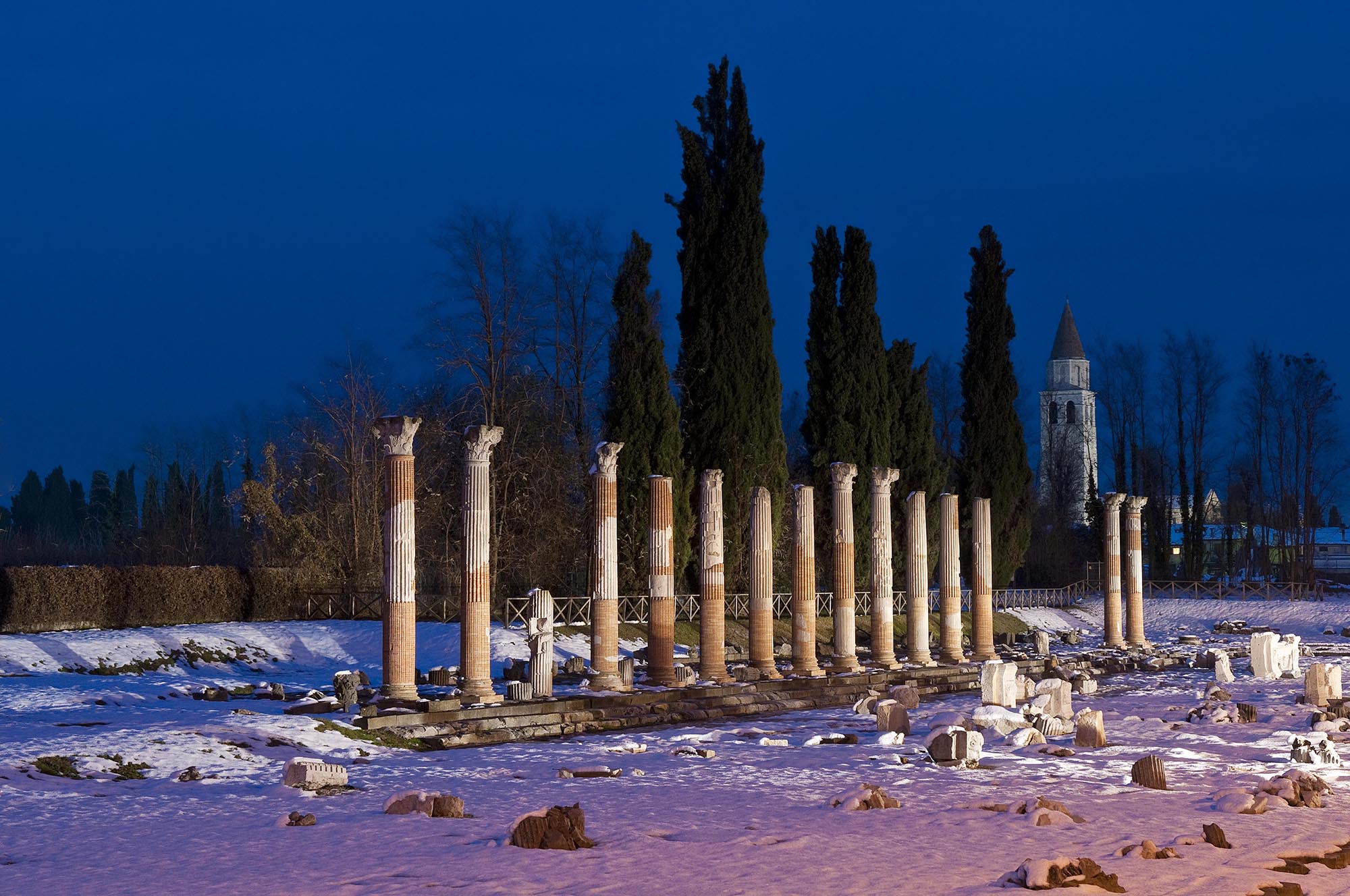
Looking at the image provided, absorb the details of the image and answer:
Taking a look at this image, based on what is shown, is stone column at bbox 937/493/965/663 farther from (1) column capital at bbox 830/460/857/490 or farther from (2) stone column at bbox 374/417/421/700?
(2) stone column at bbox 374/417/421/700

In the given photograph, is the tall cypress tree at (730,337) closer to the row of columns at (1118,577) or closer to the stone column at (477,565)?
the row of columns at (1118,577)

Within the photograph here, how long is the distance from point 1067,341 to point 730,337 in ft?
225

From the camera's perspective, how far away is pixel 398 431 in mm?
22078

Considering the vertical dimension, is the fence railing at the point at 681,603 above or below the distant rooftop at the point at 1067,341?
below

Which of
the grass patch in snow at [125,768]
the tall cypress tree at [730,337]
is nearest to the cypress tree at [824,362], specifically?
the tall cypress tree at [730,337]

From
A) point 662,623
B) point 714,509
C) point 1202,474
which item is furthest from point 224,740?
point 1202,474

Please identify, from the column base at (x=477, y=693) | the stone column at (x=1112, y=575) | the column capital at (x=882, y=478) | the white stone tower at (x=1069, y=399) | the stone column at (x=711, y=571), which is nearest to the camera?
the column base at (x=477, y=693)

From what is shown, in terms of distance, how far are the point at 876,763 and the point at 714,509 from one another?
11.0m

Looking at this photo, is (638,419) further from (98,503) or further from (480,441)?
(98,503)

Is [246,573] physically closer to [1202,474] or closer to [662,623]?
[662,623]

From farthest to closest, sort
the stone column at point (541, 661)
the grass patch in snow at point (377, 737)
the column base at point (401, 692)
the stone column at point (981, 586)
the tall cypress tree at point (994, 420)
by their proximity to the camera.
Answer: the tall cypress tree at point (994, 420) < the stone column at point (981, 586) < the stone column at point (541, 661) < the column base at point (401, 692) < the grass patch in snow at point (377, 737)

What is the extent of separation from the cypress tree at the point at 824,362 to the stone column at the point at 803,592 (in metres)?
16.9

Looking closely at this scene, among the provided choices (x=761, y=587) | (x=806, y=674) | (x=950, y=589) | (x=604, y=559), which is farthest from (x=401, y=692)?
(x=950, y=589)

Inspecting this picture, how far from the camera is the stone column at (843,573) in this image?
31250mm
